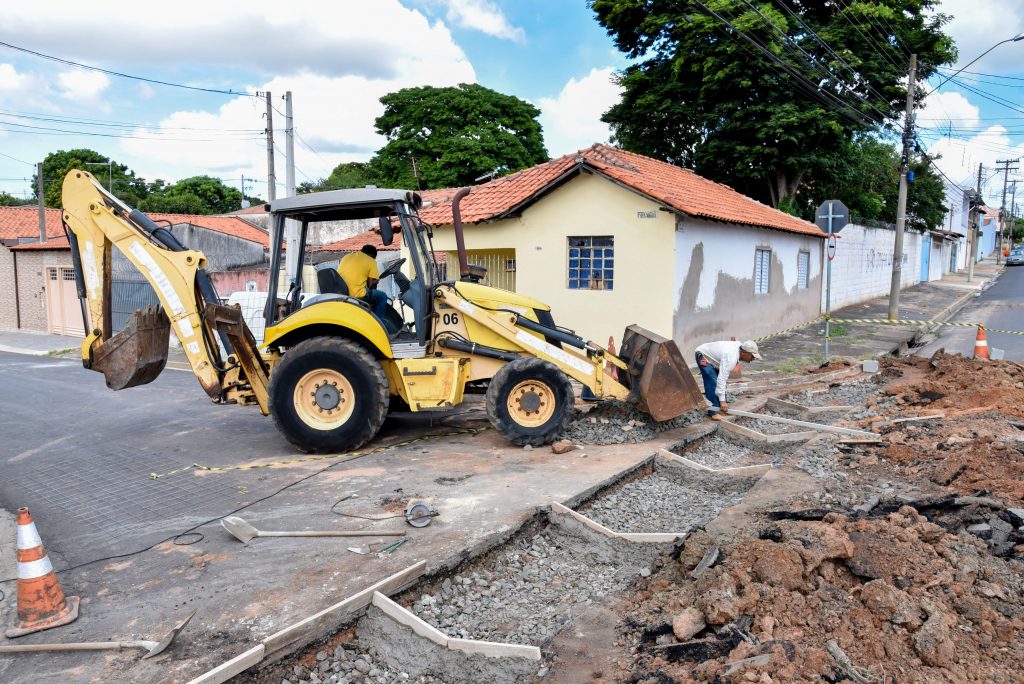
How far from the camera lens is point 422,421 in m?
9.21

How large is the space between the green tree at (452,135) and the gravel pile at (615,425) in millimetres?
30455

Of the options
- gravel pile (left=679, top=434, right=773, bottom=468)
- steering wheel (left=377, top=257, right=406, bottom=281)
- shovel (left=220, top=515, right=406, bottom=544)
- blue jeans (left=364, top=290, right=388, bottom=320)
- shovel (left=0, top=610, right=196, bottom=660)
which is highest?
steering wheel (left=377, top=257, right=406, bottom=281)

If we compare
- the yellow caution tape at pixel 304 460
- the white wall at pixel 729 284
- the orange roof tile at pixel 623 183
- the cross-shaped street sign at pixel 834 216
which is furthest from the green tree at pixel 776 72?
the yellow caution tape at pixel 304 460

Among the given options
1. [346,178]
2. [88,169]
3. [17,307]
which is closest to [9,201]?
[88,169]

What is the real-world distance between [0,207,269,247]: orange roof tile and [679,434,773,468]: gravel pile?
17.3 meters

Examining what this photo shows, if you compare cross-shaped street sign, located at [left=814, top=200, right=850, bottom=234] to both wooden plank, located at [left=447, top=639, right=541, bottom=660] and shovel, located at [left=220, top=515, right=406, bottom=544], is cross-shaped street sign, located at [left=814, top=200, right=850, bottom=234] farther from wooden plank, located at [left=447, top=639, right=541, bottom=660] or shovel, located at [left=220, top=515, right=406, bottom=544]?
wooden plank, located at [left=447, top=639, right=541, bottom=660]

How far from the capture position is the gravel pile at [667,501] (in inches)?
237

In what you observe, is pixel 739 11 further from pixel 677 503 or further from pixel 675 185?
pixel 677 503

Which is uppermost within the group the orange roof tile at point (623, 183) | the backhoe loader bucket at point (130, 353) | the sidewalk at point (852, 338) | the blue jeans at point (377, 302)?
the orange roof tile at point (623, 183)

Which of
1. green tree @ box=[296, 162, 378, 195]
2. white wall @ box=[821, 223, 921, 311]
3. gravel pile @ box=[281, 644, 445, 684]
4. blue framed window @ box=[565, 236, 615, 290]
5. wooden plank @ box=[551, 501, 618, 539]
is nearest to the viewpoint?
gravel pile @ box=[281, 644, 445, 684]

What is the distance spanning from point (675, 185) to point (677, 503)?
994cm

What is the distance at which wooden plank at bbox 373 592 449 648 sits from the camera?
155 inches

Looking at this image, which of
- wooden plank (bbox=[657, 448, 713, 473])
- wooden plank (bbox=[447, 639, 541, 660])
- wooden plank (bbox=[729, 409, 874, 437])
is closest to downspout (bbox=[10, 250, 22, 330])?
wooden plank (bbox=[729, 409, 874, 437])

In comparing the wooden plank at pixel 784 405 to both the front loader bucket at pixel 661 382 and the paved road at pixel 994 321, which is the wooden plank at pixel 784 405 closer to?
the front loader bucket at pixel 661 382
